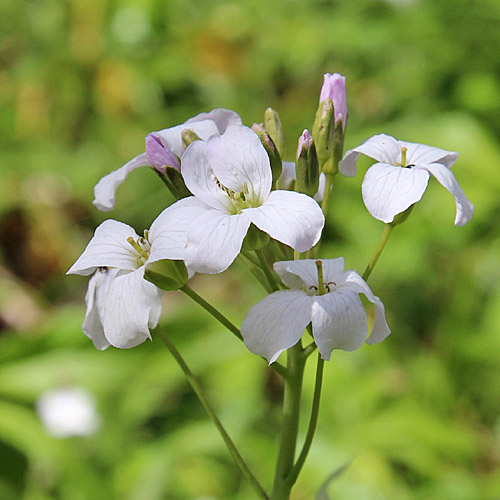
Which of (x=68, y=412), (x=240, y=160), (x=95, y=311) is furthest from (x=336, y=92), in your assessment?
(x=68, y=412)

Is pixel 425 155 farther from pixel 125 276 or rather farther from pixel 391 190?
pixel 125 276

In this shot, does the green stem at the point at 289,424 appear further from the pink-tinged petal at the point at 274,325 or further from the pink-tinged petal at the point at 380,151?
the pink-tinged petal at the point at 380,151

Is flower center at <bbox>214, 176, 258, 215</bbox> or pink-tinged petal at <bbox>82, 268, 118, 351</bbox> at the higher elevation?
flower center at <bbox>214, 176, 258, 215</bbox>

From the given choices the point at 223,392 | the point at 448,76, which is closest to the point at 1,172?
the point at 223,392

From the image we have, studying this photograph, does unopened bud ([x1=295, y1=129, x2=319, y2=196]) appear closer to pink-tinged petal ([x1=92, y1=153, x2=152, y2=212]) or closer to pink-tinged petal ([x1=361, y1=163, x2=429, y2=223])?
pink-tinged petal ([x1=361, y1=163, x2=429, y2=223])

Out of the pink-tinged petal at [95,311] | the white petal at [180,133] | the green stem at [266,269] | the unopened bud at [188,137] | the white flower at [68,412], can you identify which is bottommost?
the white flower at [68,412]

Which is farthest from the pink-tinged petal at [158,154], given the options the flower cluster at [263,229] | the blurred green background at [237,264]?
the blurred green background at [237,264]

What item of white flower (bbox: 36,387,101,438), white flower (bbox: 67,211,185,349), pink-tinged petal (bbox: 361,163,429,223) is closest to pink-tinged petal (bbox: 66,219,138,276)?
white flower (bbox: 67,211,185,349)

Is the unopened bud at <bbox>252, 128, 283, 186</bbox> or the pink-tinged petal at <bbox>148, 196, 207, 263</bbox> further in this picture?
the unopened bud at <bbox>252, 128, 283, 186</bbox>
